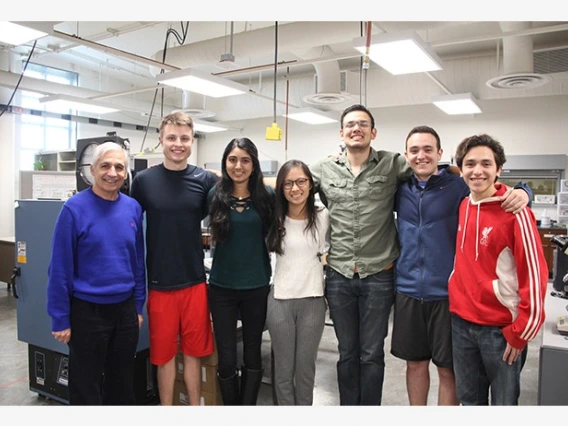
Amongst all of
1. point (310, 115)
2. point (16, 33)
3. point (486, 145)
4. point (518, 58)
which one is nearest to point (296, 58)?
point (310, 115)

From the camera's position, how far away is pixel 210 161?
1029 cm

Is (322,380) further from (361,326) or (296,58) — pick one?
(296,58)

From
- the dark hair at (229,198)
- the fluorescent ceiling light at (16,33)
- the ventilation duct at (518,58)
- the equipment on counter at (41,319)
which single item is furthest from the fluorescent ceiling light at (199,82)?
the ventilation duct at (518,58)

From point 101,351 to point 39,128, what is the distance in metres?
7.27

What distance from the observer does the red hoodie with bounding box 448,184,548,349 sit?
5.09 ft

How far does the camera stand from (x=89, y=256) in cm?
179

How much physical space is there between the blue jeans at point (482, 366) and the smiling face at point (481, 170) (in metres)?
0.53

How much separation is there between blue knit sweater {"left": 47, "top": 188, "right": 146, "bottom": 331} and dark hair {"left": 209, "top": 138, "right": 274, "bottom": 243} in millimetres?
380

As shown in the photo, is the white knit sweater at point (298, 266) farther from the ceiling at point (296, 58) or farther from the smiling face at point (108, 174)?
the ceiling at point (296, 58)

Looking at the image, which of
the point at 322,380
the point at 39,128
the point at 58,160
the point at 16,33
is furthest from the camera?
the point at 39,128

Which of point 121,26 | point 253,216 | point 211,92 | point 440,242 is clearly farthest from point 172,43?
point 440,242

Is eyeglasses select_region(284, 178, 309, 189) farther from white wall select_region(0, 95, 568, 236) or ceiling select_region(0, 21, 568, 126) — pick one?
white wall select_region(0, 95, 568, 236)

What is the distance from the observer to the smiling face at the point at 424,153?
190 cm
